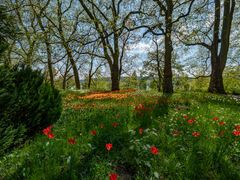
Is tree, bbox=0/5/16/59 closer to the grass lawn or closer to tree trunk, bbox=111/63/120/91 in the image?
the grass lawn

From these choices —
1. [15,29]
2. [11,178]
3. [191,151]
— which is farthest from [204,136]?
[15,29]

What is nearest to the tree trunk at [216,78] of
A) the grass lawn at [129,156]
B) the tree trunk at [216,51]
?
the tree trunk at [216,51]

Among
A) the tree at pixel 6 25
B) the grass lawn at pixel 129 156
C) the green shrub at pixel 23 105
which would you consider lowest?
the grass lawn at pixel 129 156

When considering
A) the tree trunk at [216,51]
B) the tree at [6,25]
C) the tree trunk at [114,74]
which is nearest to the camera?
the tree at [6,25]

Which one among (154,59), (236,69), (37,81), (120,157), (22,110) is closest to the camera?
(120,157)

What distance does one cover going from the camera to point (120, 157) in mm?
3855

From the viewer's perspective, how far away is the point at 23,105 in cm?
470

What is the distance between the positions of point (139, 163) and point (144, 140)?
0.73 meters

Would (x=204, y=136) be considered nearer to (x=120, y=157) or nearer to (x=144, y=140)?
(x=144, y=140)

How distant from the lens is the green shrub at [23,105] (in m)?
3.80

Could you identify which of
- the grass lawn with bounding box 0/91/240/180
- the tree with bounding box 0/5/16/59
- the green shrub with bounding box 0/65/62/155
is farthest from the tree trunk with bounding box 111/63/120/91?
the tree with bounding box 0/5/16/59

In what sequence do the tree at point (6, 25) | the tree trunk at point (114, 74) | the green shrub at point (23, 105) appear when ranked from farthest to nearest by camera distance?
the tree trunk at point (114, 74)
the tree at point (6, 25)
the green shrub at point (23, 105)

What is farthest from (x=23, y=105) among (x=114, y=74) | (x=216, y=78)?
(x=114, y=74)

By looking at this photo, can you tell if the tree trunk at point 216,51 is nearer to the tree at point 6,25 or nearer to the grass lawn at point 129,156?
the grass lawn at point 129,156
